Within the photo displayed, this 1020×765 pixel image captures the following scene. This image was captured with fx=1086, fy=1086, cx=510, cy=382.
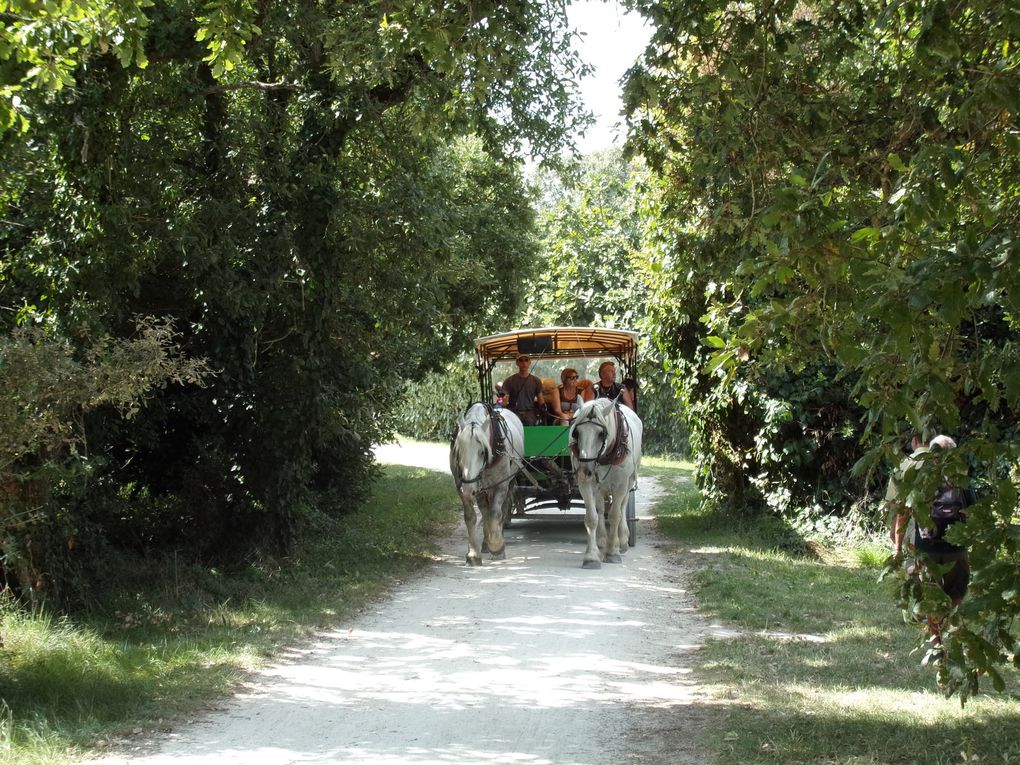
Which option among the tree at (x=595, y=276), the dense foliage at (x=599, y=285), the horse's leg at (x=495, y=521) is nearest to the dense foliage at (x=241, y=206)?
the horse's leg at (x=495, y=521)

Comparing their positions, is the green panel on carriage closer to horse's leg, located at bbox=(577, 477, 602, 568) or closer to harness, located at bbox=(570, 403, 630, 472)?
harness, located at bbox=(570, 403, 630, 472)

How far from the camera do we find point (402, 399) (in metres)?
19.2

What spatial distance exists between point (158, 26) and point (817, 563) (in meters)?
9.58

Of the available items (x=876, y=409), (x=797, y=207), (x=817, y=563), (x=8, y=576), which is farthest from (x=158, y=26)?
(x=817, y=563)

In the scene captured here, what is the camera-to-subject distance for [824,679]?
7727mm

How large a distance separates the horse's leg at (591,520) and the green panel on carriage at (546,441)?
1.38 meters

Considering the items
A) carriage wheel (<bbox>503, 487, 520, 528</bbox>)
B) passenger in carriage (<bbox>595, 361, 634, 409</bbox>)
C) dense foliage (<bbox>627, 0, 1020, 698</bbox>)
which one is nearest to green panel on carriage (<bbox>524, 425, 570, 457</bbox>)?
carriage wheel (<bbox>503, 487, 520, 528</bbox>)

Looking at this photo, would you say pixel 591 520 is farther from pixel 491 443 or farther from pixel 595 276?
pixel 595 276

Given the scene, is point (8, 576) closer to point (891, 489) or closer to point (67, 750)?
point (67, 750)

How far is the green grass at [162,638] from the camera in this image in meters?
6.68

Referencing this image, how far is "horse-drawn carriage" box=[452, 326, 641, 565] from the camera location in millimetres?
13289

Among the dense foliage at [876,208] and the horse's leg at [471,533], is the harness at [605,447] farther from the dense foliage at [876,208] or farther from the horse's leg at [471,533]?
the dense foliage at [876,208]

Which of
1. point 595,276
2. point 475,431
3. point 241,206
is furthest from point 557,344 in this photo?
point 595,276

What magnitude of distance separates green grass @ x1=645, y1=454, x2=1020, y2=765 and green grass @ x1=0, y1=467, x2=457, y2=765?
3.55m
